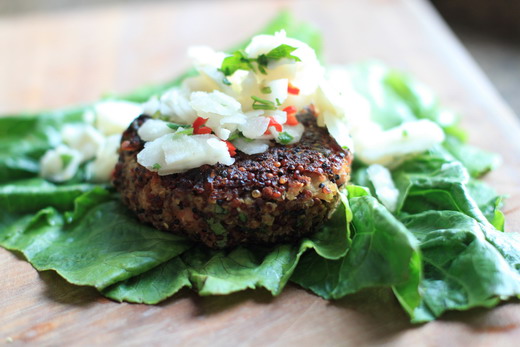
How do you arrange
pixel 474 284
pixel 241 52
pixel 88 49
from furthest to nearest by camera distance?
pixel 88 49, pixel 241 52, pixel 474 284

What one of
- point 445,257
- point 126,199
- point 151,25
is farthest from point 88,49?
point 445,257

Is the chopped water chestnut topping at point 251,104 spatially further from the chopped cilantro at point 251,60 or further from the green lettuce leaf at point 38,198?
the green lettuce leaf at point 38,198

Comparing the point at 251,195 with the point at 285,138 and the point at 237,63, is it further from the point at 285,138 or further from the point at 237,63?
the point at 237,63

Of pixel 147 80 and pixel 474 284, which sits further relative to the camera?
pixel 147 80

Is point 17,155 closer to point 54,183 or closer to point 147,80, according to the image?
point 54,183

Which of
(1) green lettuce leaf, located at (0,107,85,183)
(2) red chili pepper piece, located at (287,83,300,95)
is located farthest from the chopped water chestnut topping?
(1) green lettuce leaf, located at (0,107,85,183)

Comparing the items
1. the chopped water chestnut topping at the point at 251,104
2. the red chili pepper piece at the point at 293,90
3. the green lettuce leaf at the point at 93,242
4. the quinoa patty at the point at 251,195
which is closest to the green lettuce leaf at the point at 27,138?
the green lettuce leaf at the point at 93,242

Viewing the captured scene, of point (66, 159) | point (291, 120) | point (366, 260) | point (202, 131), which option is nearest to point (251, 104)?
point (291, 120)
